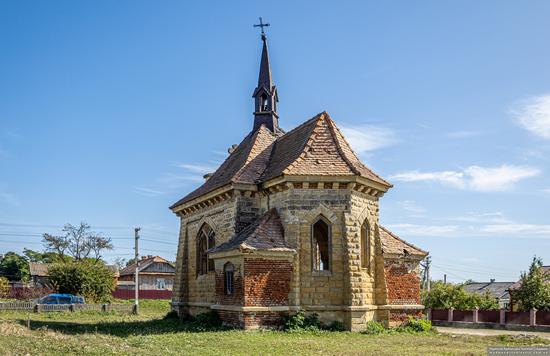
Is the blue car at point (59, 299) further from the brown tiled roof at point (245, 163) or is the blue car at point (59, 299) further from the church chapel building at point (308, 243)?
the church chapel building at point (308, 243)

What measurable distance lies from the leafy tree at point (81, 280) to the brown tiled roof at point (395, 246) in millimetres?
24478

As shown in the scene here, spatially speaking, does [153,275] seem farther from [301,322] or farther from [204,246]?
[301,322]

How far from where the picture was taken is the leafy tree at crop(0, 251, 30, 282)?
81.1m

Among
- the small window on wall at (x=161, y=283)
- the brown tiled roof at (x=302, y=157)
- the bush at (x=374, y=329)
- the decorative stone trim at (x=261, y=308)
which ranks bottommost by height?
the small window on wall at (x=161, y=283)

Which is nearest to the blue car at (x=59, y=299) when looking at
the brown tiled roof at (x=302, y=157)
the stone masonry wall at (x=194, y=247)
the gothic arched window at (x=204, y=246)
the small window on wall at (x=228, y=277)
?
the stone masonry wall at (x=194, y=247)

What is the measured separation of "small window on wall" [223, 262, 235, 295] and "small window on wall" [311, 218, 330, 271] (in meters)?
2.67

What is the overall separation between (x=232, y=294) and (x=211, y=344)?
4.02 meters

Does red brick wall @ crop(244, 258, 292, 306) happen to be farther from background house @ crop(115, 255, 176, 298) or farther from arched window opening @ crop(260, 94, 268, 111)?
background house @ crop(115, 255, 176, 298)

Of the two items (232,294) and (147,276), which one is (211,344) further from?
(147,276)

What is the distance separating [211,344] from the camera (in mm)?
15000

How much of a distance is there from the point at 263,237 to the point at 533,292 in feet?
68.0

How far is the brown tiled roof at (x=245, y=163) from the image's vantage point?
2184 centimetres

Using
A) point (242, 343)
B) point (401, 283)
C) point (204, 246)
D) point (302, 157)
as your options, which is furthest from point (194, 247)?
point (242, 343)

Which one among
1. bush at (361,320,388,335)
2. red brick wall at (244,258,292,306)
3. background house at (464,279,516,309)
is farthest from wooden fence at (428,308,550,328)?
background house at (464,279,516,309)
